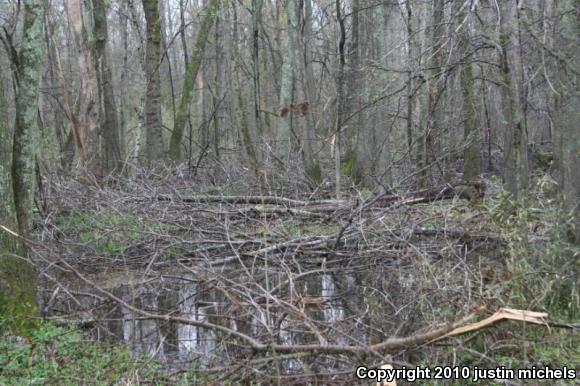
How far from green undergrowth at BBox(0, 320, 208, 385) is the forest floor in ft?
0.37

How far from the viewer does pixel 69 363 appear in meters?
4.61

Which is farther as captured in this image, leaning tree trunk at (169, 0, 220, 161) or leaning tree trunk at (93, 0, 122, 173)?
leaning tree trunk at (169, 0, 220, 161)

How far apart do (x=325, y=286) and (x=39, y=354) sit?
347 centimetres

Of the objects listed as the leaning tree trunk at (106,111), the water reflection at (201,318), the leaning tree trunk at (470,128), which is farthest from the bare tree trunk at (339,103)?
the leaning tree trunk at (106,111)

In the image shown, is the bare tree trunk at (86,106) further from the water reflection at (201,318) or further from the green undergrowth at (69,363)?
the green undergrowth at (69,363)

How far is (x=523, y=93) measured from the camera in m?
6.16

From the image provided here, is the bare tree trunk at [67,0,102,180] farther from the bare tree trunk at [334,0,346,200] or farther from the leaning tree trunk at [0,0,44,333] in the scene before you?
the leaning tree trunk at [0,0,44,333]

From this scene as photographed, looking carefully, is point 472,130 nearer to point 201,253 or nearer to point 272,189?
point 272,189

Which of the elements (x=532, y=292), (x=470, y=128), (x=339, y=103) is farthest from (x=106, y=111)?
(x=532, y=292)
